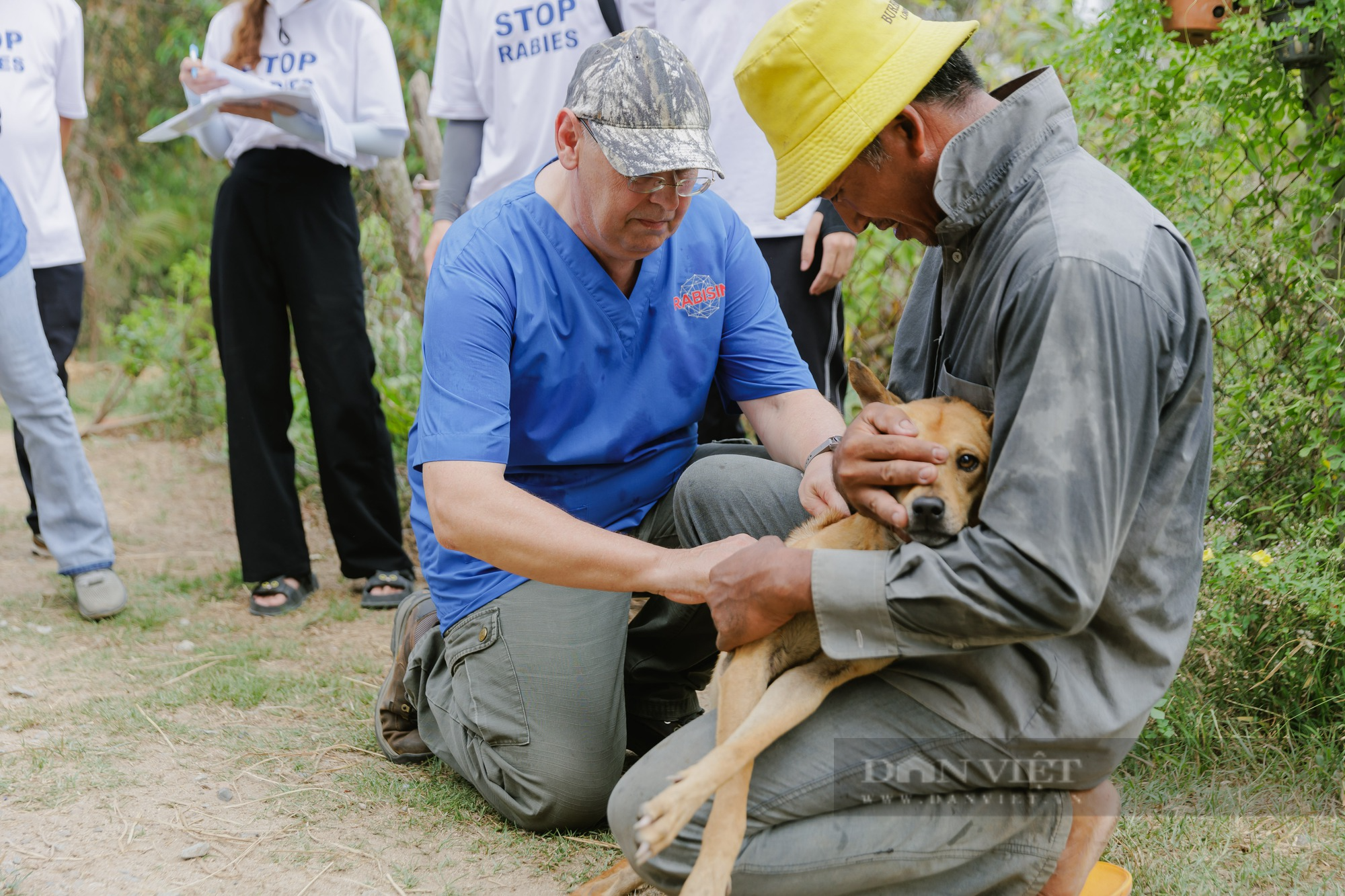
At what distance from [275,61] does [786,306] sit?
7.65 ft

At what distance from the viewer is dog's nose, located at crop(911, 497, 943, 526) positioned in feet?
6.51

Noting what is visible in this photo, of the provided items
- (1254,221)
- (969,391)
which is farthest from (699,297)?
(1254,221)

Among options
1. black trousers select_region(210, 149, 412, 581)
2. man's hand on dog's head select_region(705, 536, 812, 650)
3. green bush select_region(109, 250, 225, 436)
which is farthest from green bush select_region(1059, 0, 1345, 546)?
green bush select_region(109, 250, 225, 436)

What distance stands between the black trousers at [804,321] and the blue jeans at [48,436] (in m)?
2.50

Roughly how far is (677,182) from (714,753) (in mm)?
1357

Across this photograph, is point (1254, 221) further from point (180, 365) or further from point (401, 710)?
point (180, 365)

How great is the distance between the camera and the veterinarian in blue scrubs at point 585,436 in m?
2.62

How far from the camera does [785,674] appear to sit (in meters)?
2.16

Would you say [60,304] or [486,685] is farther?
[60,304]

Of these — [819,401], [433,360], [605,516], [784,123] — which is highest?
[784,123]

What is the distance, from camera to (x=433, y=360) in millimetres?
2736

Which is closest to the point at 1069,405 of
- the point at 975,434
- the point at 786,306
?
the point at 975,434

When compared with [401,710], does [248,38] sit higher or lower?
higher

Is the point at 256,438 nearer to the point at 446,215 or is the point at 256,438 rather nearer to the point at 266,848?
the point at 446,215
